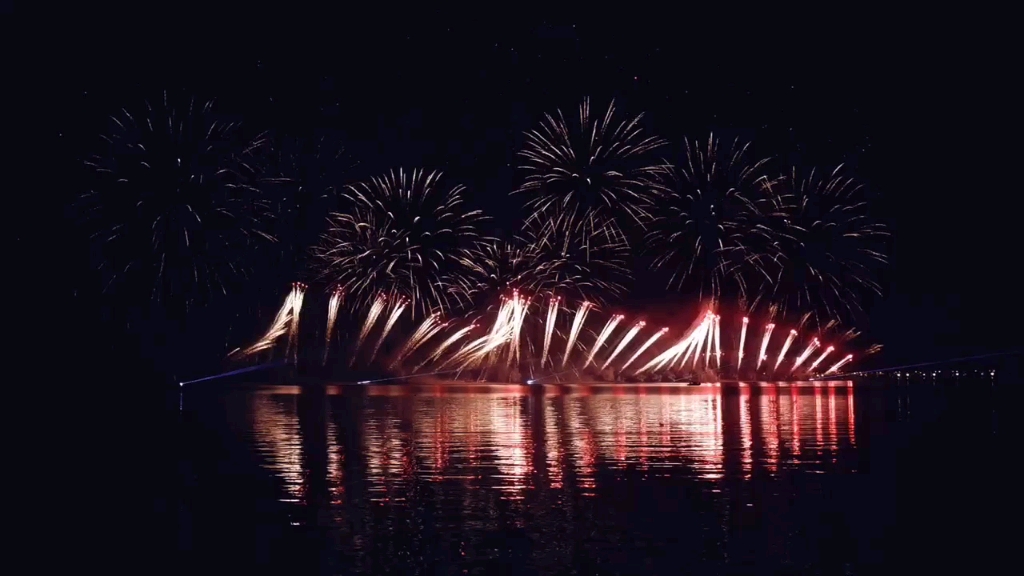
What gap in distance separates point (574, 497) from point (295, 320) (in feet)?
439

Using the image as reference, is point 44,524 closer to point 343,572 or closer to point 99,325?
point 343,572

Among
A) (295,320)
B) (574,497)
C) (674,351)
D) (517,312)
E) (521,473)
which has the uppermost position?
(295,320)

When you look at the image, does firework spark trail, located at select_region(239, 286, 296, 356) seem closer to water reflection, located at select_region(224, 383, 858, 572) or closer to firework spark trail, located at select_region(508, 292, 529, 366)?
firework spark trail, located at select_region(508, 292, 529, 366)

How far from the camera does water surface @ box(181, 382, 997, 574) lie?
1037 inches

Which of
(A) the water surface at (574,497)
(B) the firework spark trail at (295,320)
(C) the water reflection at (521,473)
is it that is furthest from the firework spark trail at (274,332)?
(A) the water surface at (574,497)

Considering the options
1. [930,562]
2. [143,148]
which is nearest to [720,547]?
[930,562]

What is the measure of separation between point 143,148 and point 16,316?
4455cm

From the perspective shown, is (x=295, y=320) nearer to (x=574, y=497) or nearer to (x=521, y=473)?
(x=521, y=473)

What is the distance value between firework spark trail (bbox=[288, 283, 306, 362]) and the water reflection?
2280 inches

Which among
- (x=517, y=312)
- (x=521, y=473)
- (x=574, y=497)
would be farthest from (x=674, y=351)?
(x=574, y=497)

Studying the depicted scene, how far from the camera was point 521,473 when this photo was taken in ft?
137

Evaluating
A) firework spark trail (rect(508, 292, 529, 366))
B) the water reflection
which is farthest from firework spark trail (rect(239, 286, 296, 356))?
the water reflection

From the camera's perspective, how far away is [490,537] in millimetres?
28594

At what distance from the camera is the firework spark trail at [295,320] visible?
140 m
